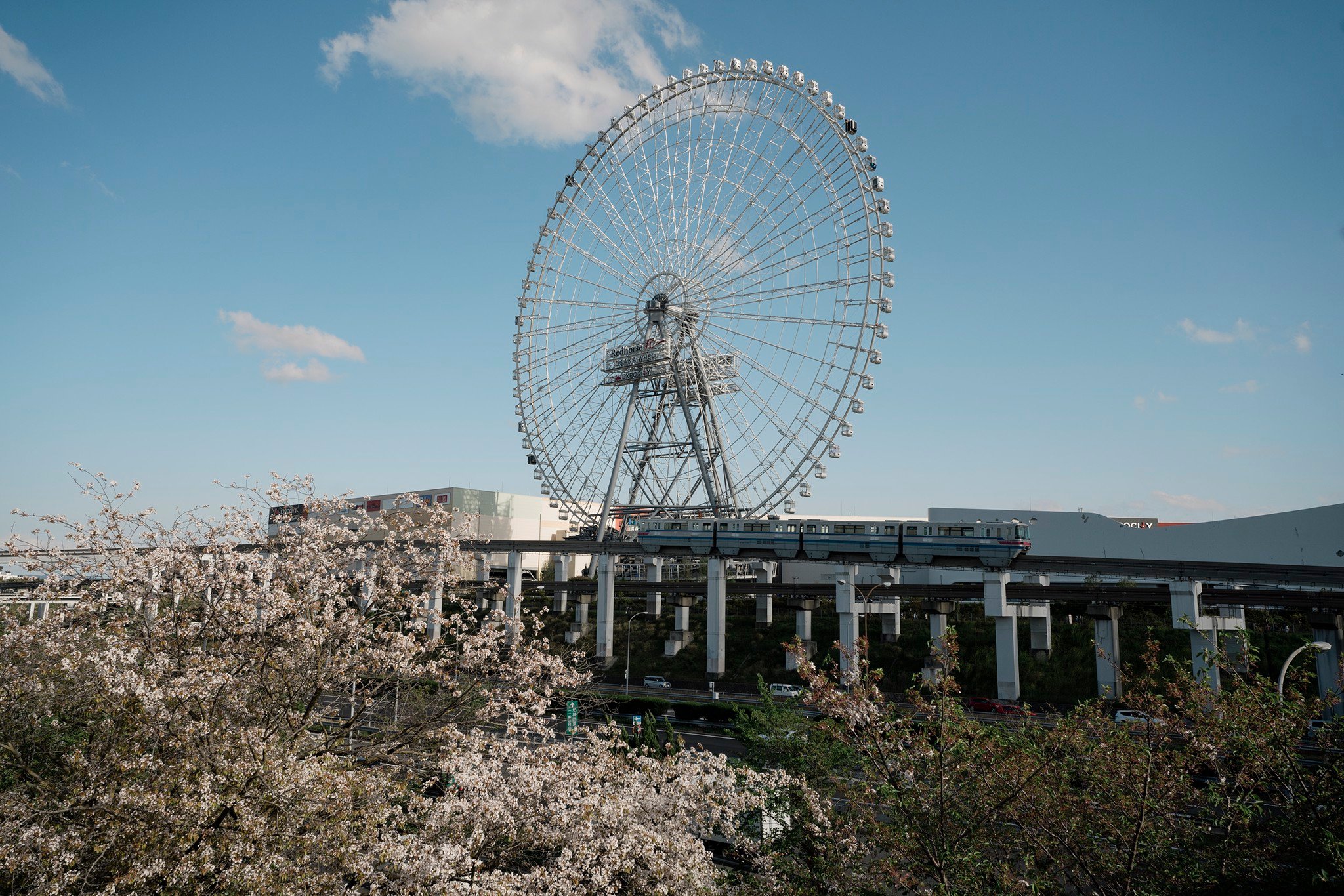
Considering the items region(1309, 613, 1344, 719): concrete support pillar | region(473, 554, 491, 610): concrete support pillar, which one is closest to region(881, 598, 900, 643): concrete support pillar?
region(1309, 613, 1344, 719): concrete support pillar

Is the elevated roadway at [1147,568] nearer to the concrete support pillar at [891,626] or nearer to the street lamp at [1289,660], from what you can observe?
the concrete support pillar at [891,626]

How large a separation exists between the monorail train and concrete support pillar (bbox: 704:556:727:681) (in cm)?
125

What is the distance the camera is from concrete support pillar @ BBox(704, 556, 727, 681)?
4703 cm

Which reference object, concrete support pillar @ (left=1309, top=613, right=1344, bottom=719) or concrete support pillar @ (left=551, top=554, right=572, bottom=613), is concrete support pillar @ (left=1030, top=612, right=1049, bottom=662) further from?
concrete support pillar @ (left=551, top=554, right=572, bottom=613)

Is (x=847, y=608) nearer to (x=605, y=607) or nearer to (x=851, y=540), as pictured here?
(x=851, y=540)

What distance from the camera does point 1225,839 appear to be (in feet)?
32.2

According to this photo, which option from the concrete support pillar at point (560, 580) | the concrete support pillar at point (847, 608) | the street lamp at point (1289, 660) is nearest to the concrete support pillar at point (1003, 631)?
the concrete support pillar at point (847, 608)

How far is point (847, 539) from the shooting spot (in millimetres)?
48156

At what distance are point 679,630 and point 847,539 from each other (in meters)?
14.7

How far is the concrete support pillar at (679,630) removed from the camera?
5522 cm

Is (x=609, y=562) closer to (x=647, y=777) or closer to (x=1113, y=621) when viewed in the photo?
(x=1113, y=621)

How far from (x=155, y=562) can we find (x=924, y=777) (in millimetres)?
12363

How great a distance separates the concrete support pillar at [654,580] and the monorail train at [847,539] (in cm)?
559

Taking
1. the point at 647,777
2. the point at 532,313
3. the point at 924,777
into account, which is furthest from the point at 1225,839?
the point at 532,313
